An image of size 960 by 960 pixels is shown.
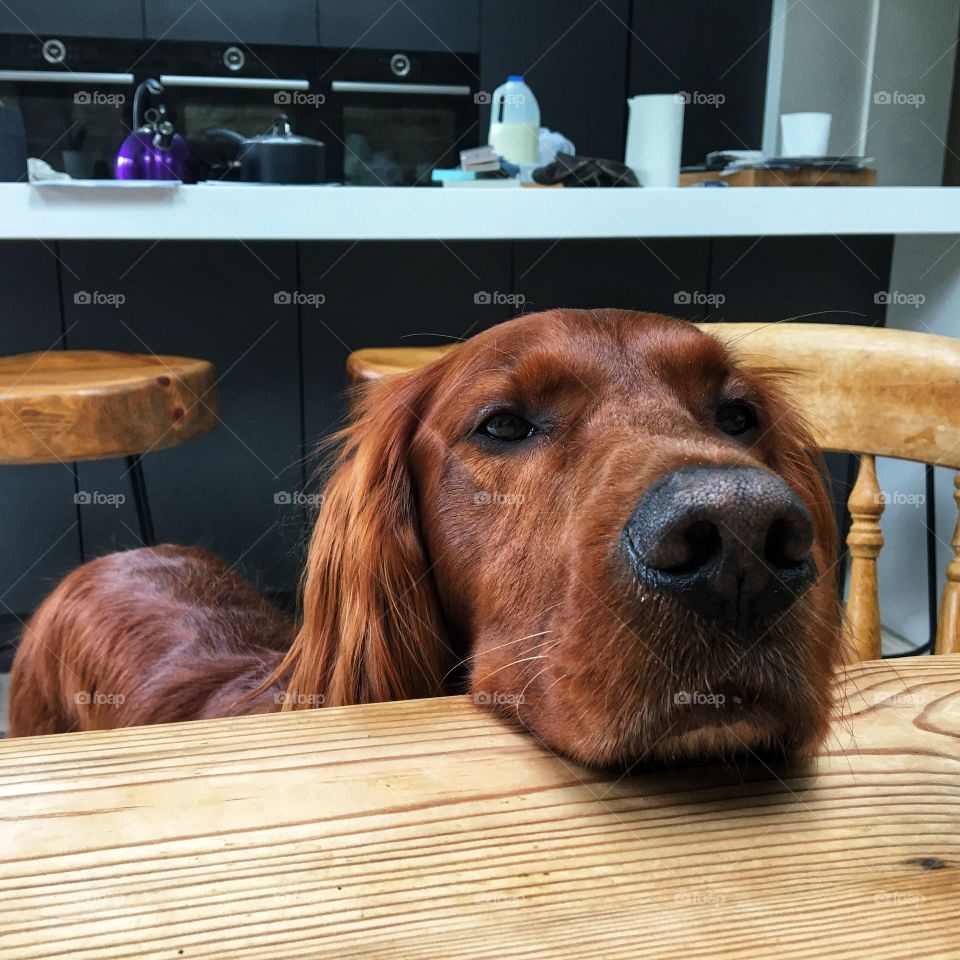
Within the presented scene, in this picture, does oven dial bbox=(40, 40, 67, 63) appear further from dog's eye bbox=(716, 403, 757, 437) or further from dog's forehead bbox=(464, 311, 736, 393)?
dog's eye bbox=(716, 403, 757, 437)

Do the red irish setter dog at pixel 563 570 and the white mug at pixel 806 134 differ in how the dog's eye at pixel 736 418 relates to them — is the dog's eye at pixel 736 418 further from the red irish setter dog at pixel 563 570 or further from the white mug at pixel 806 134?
the white mug at pixel 806 134

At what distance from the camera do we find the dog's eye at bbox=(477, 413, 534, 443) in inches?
44.0

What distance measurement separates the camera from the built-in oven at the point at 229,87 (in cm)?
524

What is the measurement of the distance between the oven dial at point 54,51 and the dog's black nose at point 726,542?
215 inches

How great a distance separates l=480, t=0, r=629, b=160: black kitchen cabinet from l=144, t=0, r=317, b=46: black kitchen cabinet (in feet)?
3.26

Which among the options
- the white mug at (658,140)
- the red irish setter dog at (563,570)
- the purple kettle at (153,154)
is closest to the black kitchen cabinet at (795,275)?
the white mug at (658,140)

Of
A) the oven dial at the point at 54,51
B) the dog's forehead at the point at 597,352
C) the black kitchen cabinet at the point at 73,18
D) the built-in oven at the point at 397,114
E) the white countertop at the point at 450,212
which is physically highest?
the black kitchen cabinet at the point at 73,18

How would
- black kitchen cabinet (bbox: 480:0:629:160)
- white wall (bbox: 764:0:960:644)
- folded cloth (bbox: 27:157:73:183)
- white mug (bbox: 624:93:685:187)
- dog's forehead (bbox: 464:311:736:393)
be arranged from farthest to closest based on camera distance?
black kitchen cabinet (bbox: 480:0:629:160) → white wall (bbox: 764:0:960:644) → white mug (bbox: 624:93:685:187) → folded cloth (bbox: 27:157:73:183) → dog's forehead (bbox: 464:311:736:393)

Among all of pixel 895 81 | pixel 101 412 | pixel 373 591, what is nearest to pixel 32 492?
pixel 101 412

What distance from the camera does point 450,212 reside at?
9.01 ft

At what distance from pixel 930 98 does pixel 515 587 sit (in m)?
4.44

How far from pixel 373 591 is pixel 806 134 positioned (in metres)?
3.06

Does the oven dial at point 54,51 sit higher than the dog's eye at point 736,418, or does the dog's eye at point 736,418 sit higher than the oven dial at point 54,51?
the oven dial at point 54,51

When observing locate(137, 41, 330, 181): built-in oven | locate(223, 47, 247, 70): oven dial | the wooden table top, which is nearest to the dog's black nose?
the wooden table top
